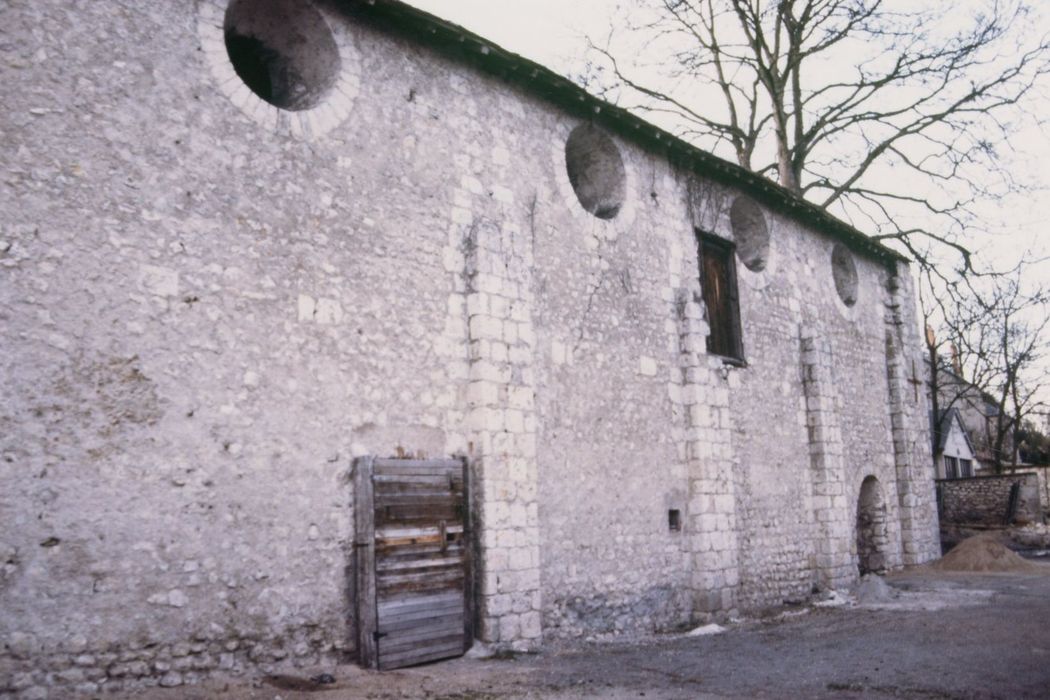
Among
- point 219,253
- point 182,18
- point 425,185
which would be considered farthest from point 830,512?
point 182,18

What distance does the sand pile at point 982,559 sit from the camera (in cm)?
1454

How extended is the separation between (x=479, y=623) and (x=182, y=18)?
18.0 ft

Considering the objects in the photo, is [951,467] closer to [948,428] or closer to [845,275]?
[948,428]

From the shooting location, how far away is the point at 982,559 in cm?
1466

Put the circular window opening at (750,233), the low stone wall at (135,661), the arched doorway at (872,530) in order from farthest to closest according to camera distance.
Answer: the arched doorway at (872,530) < the circular window opening at (750,233) < the low stone wall at (135,661)

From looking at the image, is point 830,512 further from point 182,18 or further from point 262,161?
point 182,18

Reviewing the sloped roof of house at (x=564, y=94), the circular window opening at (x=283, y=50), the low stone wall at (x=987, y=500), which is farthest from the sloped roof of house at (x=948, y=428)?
the circular window opening at (x=283, y=50)

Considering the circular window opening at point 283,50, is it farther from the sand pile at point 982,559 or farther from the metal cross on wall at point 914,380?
the sand pile at point 982,559


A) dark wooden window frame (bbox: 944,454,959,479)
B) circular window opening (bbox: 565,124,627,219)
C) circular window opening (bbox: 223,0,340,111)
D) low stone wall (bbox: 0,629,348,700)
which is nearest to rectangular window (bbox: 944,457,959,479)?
dark wooden window frame (bbox: 944,454,959,479)

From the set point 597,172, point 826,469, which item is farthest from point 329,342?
point 826,469

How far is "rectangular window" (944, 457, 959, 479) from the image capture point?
89.8 ft

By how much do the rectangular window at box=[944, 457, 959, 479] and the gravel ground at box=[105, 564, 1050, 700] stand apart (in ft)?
63.8

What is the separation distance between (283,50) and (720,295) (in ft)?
21.3

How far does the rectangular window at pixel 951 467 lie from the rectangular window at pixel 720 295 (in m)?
19.8
